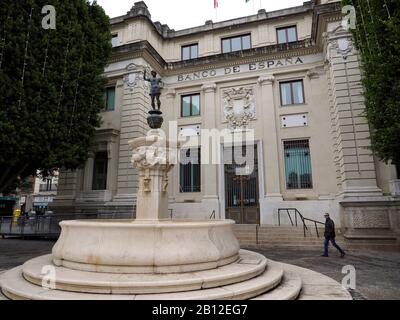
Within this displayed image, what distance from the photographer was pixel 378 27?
921 centimetres

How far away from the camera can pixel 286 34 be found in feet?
59.3

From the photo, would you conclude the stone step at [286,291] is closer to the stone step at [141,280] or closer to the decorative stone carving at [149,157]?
the stone step at [141,280]

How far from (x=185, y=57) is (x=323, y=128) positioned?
10.5 m

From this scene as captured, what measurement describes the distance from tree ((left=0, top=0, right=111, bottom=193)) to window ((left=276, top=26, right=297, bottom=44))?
1112 cm

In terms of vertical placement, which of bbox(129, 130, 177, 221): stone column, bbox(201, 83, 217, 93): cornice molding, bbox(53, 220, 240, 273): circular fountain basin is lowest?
bbox(53, 220, 240, 273): circular fountain basin

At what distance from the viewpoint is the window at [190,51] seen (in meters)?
19.6

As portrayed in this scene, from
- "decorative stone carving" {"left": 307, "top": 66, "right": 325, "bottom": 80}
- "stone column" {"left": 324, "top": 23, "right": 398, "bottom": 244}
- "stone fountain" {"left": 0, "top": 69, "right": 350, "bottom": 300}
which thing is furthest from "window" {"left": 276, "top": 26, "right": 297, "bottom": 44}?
"stone fountain" {"left": 0, "top": 69, "right": 350, "bottom": 300}

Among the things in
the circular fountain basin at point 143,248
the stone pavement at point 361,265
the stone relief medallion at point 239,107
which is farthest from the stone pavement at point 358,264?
the stone relief medallion at point 239,107

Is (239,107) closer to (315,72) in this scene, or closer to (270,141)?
(270,141)

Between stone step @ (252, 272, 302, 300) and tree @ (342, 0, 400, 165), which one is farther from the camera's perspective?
tree @ (342, 0, 400, 165)

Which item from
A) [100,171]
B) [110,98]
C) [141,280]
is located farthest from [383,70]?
[100,171]

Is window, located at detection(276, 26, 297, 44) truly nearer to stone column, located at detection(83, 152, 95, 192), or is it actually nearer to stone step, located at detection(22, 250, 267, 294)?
stone column, located at detection(83, 152, 95, 192)

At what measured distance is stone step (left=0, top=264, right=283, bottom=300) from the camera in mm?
3904
